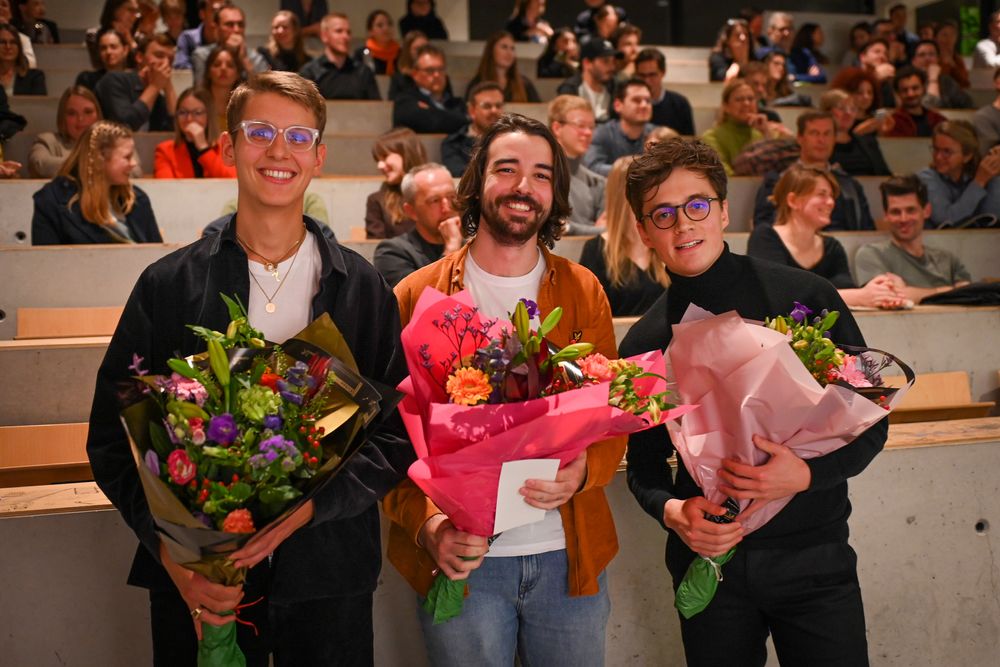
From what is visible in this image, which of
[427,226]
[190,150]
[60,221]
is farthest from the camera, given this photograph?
[190,150]

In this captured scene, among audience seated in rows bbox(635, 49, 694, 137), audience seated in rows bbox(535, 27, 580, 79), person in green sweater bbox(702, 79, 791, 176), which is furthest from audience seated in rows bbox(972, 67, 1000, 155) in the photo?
audience seated in rows bbox(535, 27, 580, 79)

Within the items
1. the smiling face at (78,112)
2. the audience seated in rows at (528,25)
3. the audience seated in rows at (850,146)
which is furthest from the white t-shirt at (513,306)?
the audience seated in rows at (528,25)

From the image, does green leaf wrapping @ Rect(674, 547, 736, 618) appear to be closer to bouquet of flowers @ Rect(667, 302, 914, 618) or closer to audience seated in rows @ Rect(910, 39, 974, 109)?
bouquet of flowers @ Rect(667, 302, 914, 618)

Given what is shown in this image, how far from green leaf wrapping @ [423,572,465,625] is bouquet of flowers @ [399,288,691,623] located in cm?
12

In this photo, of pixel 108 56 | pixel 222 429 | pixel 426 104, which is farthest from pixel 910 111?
pixel 222 429

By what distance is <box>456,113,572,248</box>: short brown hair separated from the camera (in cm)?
170

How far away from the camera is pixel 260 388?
1195 millimetres

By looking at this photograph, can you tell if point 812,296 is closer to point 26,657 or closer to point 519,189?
point 519,189

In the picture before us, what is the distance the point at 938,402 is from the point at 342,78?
4504 mm

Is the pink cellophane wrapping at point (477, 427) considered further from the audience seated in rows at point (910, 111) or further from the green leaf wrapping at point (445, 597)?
the audience seated in rows at point (910, 111)

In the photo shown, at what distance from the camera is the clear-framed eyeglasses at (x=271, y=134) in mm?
1451

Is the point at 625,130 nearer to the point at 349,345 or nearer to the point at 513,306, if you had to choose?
the point at 513,306

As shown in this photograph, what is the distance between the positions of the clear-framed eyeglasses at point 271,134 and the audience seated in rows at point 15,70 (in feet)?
16.6

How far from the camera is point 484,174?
5.65ft
